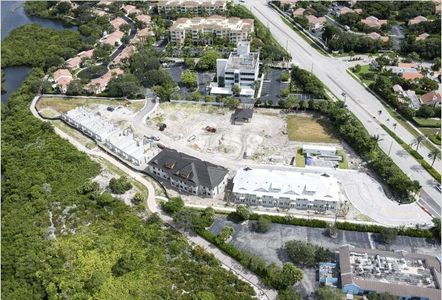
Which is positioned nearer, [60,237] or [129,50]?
[60,237]

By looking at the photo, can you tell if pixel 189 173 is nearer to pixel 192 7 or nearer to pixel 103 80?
pixel 103 80

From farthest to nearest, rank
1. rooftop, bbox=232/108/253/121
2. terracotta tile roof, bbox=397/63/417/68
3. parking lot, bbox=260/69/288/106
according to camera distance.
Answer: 1. terracotta tile roof, bbox=397/63/417/68
2. parking lot, bbox=260/69/288/106
3. rooftop, bbox=232/108/253/121

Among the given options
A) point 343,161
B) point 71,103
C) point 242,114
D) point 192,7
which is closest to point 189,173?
point 242,114

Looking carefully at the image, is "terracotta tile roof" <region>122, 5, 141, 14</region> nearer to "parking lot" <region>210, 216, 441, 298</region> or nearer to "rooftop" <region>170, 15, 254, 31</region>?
"rooftop" <region>170, 15, 254, 31</region>

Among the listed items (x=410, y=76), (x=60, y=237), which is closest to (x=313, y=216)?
(x=60, y=237)

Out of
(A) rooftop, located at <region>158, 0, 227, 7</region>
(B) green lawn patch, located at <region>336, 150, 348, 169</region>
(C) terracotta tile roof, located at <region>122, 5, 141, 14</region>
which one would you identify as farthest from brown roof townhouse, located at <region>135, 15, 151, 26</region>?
(B) green lawn patch, located at <region>336, 150, 348, 169</region>

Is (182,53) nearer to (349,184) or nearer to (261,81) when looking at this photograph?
(261,81)
